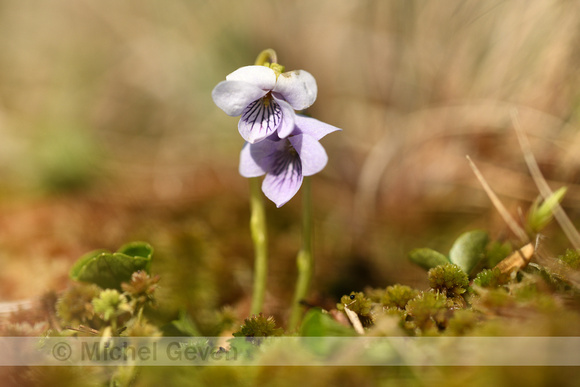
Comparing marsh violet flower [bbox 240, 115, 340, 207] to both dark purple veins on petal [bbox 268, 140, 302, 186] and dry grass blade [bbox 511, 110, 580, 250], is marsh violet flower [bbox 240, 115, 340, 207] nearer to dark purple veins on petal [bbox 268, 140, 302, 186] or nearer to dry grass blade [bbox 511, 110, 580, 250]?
dark purple veins on petal [bbox 268, 140, 302, 186]

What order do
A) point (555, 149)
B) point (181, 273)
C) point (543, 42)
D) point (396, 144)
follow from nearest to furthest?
1. point (181, 273)
2. point (555, 149)
3. point (543, 42)
4. point (396, 144)

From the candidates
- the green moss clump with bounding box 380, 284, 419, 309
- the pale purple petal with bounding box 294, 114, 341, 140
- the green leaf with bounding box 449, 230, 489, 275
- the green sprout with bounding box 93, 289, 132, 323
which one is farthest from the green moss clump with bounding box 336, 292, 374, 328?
the green sprout with bounding box 93, 289, 132, 323

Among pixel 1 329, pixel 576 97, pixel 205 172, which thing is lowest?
pixel 1 329

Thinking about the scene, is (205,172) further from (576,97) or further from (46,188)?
(576,97)

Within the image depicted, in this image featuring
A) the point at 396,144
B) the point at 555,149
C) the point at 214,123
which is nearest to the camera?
the point at 555,149

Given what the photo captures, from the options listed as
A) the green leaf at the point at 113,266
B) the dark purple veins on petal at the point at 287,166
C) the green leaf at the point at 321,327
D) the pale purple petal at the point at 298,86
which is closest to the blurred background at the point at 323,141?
the green leaf at the point at 113,266

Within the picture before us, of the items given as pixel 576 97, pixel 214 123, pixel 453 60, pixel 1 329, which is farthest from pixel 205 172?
pixel 576 97

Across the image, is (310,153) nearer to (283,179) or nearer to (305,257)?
(283,179)
